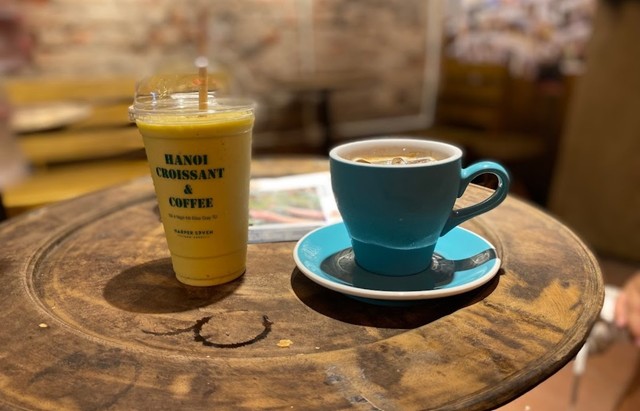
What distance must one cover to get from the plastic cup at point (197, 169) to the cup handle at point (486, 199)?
25 cm

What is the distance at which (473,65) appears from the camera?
3357 mm

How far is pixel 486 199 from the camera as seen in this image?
2.12ft

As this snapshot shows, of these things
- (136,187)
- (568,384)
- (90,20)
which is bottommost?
(568,384)

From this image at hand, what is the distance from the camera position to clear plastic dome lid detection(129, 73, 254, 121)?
595 millimetres

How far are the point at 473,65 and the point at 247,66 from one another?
1.44m

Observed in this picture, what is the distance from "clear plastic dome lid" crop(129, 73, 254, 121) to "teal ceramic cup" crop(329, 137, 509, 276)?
139mm

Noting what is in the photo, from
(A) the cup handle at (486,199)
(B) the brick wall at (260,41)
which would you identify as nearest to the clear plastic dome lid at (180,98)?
(A) the cup handle at (486,199)

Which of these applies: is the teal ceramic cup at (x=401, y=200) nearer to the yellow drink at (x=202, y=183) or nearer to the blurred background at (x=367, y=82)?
the yellow drink at (x=202, y=183)

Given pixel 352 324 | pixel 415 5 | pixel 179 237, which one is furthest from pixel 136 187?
pixel 415 5

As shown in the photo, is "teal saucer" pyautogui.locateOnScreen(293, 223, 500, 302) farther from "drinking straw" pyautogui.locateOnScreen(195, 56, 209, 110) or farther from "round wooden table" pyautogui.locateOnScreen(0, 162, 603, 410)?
"drinking straw" pyautogui.locateOnScreen(195, 56, 209, 110)

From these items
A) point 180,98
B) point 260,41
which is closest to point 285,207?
point 180,98

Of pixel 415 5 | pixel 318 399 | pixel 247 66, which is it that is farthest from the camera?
pixel 415 5

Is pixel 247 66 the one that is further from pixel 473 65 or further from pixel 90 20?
pixel 473 65

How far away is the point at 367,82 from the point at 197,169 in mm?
2799
